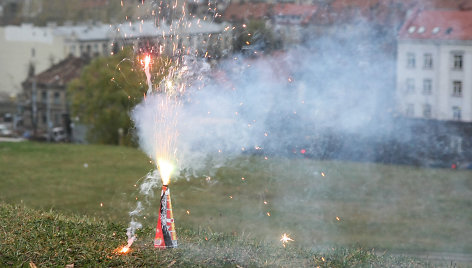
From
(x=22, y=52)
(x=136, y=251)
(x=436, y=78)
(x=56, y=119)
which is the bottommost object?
(x=56, y=119)

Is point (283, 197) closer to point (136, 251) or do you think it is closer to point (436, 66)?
point (136, 251)

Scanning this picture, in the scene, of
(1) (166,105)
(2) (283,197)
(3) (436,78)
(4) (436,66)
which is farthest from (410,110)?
(1) (166,105)

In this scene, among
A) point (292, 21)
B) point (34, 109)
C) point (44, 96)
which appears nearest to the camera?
point (292, 21)

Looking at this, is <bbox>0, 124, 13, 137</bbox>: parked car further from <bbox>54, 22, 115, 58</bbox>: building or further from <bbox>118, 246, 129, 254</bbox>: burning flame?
<bbox>118, 246, 129, 254</bbox>: burning flame

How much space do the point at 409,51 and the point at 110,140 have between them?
23379mm

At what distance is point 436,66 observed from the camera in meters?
24.4

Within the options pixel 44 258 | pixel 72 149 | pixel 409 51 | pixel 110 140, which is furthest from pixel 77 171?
pixel 110 140

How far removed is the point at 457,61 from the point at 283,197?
12.3m

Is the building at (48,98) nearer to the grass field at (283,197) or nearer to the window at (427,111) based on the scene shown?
the grass field at (283,197)

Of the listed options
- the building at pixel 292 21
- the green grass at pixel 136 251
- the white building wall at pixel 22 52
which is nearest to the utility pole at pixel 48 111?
the white building wall at pixel 22 52

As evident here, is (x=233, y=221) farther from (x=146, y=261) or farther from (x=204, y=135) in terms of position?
(x=146, y=261)

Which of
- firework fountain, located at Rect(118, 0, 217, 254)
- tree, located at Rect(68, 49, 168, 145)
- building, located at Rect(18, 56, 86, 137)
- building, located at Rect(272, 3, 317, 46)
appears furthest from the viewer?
building, located at Rect(18, 56, 86, 137)

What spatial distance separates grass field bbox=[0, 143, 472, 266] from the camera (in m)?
12.9

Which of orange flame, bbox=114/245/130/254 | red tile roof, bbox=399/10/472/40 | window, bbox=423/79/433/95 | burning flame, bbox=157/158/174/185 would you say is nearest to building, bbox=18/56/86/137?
window, bbox=423/79/433/95
